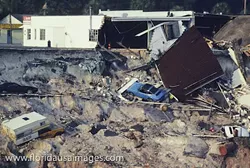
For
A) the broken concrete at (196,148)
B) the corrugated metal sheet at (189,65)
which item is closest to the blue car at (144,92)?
the corrugated metal sheet at (189,65)

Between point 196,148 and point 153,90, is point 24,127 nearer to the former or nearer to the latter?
point 196,148

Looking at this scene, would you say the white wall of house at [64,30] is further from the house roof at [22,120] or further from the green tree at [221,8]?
the green tree at [221,8]

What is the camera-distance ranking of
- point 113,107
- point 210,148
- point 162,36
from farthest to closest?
point 162,36, point 113,107, point 210,148

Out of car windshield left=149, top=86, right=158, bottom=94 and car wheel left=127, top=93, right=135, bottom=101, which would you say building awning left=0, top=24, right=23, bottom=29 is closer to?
car wheel left=127, top=93, right=135, bottom=101

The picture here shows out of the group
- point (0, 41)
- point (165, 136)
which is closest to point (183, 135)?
point (165, 136)

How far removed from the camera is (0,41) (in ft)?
146

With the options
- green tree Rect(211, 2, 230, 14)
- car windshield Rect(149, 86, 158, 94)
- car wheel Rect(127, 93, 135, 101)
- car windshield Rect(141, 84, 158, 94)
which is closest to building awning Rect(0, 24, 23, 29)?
green tree Rect(211, 2, 230, 14)

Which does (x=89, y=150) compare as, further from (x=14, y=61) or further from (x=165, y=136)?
(x=14, y=61)

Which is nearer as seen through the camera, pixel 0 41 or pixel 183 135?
pixel 183 135

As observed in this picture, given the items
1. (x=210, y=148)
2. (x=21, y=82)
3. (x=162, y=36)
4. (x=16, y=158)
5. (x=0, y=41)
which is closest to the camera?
(x=16, y=158)

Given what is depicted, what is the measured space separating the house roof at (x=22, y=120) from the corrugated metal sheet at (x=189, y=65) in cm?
679

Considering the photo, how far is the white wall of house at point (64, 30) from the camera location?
29.6 meters

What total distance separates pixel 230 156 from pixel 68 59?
9.29m

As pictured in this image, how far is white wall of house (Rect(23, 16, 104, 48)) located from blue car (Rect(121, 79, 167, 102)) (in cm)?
A: 628
